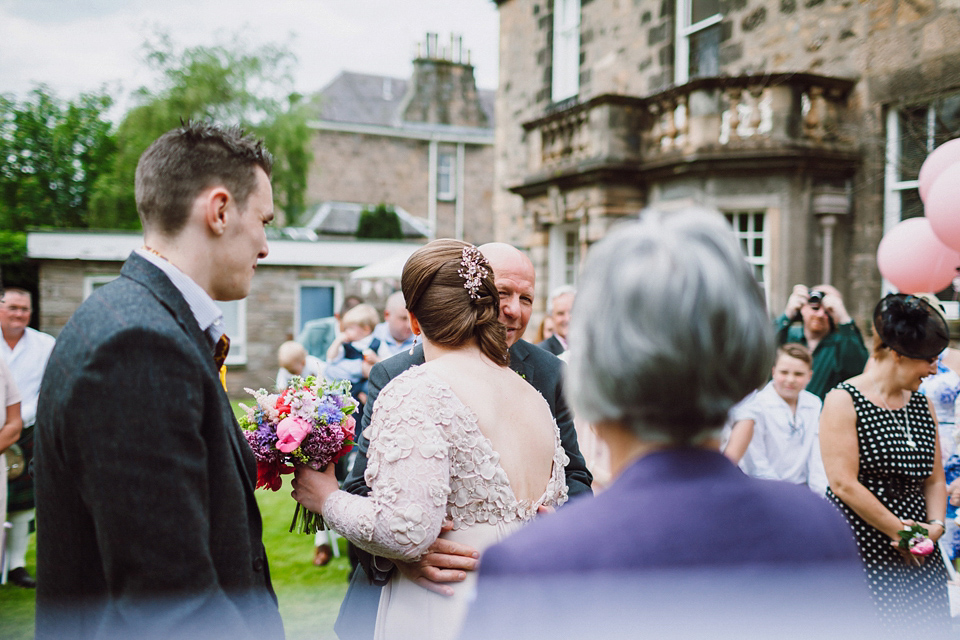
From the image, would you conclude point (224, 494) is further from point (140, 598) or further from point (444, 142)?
point (444, 142)

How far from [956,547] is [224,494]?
4912 mm

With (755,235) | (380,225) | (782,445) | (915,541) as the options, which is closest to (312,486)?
(915,541)

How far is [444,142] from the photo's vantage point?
30.4 metres

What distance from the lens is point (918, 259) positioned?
16.2 feet

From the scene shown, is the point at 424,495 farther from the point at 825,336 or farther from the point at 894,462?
the point at 825,336

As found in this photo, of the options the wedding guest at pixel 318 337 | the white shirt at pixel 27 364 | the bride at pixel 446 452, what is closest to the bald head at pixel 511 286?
the bride at pixel 446 452

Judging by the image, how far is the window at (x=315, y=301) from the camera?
17.3m

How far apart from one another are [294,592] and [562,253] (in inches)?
350

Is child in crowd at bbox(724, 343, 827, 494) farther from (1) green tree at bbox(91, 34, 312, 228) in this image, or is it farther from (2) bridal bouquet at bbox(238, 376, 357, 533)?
(1) green tree at bbox(91, 34, 312, 228)

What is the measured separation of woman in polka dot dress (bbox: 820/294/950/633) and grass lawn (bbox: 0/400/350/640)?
3.19m

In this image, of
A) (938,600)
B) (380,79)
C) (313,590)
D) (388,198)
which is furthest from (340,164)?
(938,600)

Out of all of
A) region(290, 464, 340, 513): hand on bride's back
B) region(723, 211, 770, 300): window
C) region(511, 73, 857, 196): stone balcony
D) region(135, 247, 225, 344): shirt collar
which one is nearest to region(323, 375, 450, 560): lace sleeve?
region(290, 464, 340, 513): hand on bride's back

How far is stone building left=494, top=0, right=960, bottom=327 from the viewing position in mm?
7980

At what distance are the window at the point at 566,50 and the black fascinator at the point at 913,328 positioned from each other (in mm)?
10840
